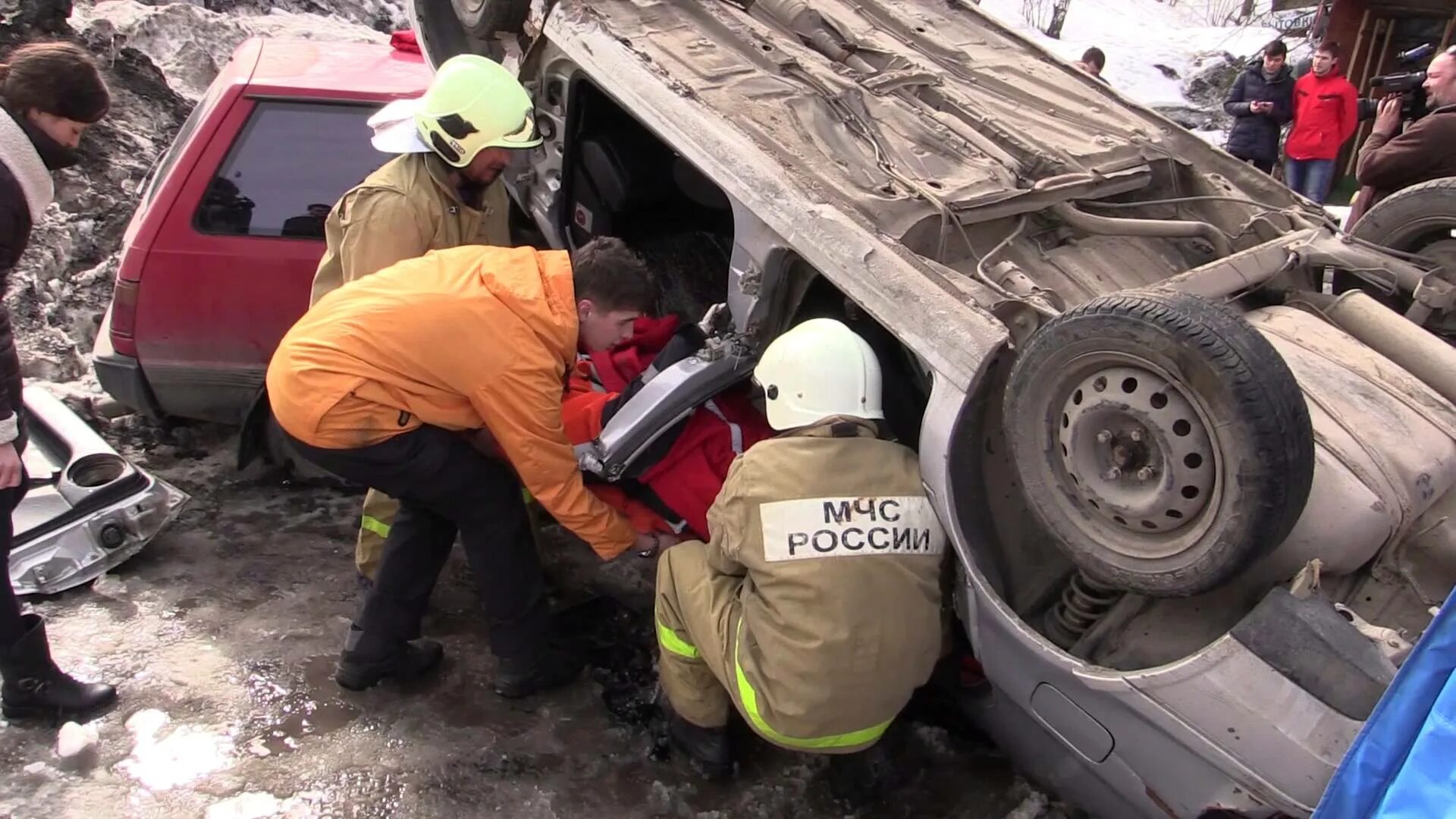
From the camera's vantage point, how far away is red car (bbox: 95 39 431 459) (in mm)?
3617

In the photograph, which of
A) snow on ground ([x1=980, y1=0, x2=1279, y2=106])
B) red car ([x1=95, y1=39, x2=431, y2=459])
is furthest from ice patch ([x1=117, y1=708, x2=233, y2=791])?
snow on ground ([x1=980, y1=0, x2=1279, y2=106])

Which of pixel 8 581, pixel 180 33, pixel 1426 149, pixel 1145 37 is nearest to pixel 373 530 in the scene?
pixel 8 581

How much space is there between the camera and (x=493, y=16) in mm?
3588

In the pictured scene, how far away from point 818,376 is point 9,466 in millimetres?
1897

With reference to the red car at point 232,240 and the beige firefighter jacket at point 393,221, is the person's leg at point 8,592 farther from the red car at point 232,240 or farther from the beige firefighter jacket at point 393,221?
the red car at point 232,240

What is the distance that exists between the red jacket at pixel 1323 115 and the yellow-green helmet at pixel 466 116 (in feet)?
21.0

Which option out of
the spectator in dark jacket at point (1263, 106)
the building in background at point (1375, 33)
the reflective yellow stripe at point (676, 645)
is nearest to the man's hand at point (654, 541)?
Answer: the reflective yellow stripe at point (676, 645)

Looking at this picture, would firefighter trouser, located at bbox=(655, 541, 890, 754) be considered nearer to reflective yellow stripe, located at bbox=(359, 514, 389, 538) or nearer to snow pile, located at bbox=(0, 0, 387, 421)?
reflective yellow stripe, located at bbox=(359, 514, 389, 538)

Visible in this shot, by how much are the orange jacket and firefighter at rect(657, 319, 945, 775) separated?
1.67 ft

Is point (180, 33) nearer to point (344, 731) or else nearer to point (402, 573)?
point (402, 573)

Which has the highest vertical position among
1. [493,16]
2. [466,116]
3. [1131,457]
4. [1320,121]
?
[493,16]

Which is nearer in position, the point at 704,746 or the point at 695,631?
the point at 695,631

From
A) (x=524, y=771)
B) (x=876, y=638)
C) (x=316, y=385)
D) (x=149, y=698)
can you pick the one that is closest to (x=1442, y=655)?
(x=876, y=638)

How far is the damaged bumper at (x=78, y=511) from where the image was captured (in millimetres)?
3260
